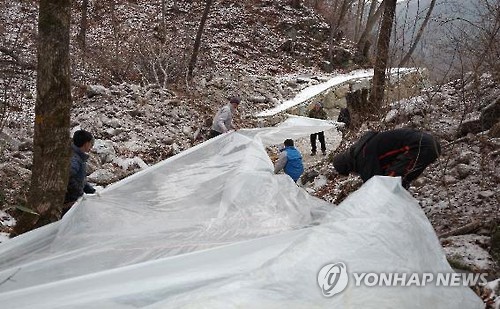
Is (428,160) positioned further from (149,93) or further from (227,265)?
(149,93)

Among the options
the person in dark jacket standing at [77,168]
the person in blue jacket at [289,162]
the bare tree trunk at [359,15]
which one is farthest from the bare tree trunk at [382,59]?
the bare tree trunk at [359,15]

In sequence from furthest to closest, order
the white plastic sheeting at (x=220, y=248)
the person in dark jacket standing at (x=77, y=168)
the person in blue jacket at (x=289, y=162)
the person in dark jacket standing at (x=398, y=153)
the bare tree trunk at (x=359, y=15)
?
the bare tree trunk at (x=359, y=15)
the person in blue jacket at (x=289, y=162)
the person in dark jacket standing at (x=77, y=168)
the person in dark jacket standing at (x=398, y=153)
the white plastic sheeting at (x=220, y=248)

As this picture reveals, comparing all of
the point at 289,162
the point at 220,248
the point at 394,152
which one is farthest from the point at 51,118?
the point at 289,162

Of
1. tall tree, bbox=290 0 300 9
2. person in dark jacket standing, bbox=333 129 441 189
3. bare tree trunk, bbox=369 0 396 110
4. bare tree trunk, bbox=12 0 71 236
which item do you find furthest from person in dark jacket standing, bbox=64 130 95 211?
tall tree, bbox=290 0 300 9

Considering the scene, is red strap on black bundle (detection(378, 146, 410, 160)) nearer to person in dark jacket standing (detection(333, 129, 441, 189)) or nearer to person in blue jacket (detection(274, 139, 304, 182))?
person in dark jacket standing (detection(333, 129, 441, 189))

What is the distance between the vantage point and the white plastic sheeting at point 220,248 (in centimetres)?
156

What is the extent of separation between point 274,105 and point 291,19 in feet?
27.1

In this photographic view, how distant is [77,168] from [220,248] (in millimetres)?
2660

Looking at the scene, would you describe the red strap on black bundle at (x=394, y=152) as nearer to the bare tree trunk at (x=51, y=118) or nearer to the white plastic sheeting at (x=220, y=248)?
the white plastic sheeting at (x=220, y=248)

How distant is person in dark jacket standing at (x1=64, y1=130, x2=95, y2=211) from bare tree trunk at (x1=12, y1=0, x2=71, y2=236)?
0.47 metres

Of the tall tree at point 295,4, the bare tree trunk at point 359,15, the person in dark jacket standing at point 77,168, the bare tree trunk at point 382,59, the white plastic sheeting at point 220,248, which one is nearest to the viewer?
the white plastic sheeting at point 220,248

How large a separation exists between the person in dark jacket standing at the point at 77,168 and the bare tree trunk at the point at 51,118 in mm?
474

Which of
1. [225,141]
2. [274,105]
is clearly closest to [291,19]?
[274,105]

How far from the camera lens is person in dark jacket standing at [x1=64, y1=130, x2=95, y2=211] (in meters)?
4.05
